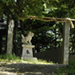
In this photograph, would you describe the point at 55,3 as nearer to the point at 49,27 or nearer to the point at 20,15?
the point at 20,15

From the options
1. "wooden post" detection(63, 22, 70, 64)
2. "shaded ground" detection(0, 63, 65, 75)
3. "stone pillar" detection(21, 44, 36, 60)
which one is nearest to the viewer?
"shaded ground" detection(0, 63, 65, 75)

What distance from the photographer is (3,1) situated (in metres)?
7.62

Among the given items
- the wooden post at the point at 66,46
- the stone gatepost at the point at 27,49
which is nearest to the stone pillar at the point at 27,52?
the stone gatepost at the point at 27,49

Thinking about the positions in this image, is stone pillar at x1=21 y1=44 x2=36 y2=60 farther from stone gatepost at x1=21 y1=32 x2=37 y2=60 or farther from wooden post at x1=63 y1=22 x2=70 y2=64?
wooden post at x1=63 y1=22 x2=70 y2=64

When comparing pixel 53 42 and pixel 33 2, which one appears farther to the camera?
pixel 53 42

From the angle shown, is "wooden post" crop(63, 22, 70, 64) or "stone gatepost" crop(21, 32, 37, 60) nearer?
"stone gatepost" crop(21, 32, 37, 60)

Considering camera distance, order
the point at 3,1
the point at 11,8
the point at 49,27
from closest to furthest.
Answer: the point at 3,1, the point at 11,8, the point at 49,27

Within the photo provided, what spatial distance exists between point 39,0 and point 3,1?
1.73m

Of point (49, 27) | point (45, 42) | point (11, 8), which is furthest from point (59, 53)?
point (11, 8)

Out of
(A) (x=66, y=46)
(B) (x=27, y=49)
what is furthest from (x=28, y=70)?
(A) (x=66, y=46)

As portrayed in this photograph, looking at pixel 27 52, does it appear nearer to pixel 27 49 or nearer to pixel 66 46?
pixel 27 49

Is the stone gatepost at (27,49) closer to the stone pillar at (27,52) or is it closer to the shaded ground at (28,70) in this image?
the stone pillar at (27,52)

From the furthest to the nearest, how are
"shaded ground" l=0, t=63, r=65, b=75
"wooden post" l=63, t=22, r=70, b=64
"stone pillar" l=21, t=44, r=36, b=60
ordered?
1. "wooden post" l=63, t=22, r=70, b=64
2. "stone pillar" l=21, t=44, r=36, b=60
3. "shaded ground" l=0, t=63, r=65, b=75

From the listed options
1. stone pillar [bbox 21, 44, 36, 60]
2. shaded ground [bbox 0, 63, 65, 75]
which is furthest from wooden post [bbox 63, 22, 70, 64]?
shaded ground [bbox 0, 63, 65, 75]
